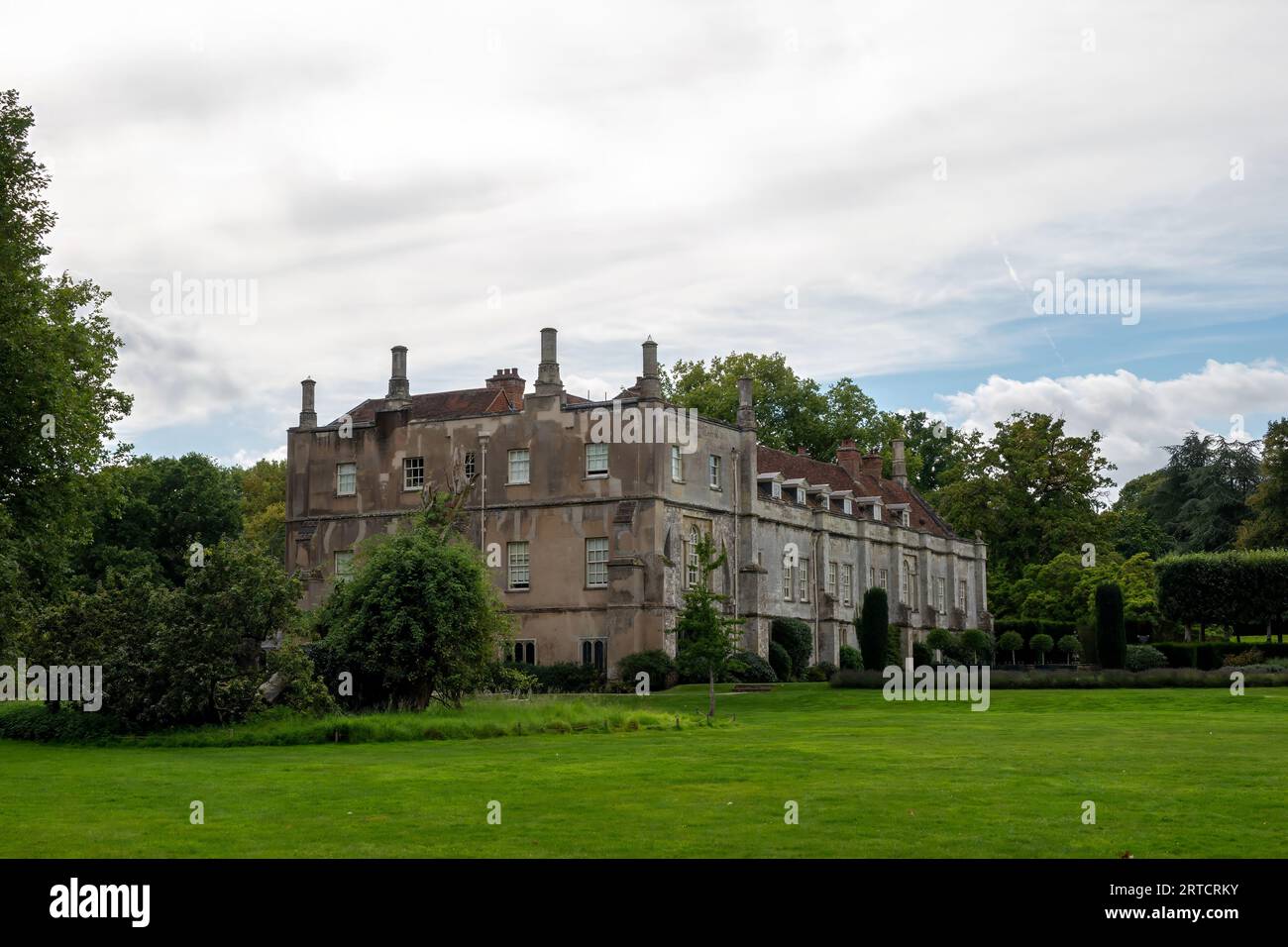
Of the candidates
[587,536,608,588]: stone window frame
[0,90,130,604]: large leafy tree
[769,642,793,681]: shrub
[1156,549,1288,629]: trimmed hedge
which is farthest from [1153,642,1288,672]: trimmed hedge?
[0,90,130,604]: large leafy tree

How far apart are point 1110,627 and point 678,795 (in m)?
41.8

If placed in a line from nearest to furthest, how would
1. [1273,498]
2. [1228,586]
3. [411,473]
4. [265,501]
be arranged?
[411,473] < [1228,586] < [1273,498] < [265,501]

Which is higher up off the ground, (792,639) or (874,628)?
(874,628)

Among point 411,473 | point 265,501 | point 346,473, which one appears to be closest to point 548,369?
point 411,473

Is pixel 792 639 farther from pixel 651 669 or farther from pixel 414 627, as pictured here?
pixel 414 627

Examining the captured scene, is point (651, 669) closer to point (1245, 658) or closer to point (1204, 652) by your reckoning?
point (1204, 652)

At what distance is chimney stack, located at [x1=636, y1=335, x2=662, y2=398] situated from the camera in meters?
57.9

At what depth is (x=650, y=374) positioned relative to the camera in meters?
58.2

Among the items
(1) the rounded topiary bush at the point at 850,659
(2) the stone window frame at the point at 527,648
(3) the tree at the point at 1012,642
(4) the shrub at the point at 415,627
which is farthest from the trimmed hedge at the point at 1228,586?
(4) the shrub at the point at 415,627

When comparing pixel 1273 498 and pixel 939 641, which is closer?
pixel 939 641

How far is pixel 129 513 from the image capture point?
75938mm

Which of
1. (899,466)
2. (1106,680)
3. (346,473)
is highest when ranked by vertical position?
(899,466)

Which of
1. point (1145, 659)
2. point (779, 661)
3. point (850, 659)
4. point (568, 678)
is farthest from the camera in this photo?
point (850, 659)

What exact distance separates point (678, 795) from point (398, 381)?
157 ft
